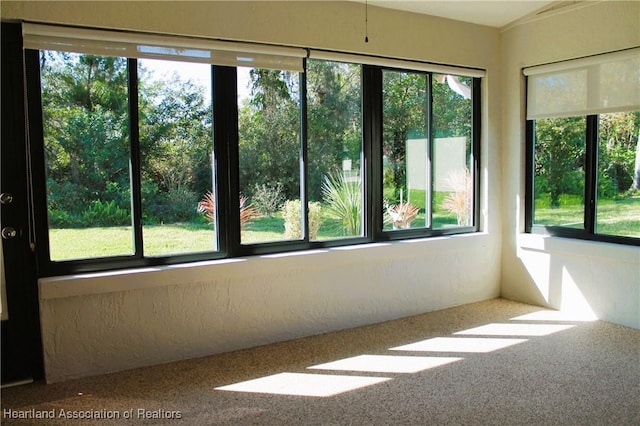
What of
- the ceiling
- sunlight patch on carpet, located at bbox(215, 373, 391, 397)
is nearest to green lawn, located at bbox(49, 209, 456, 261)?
sunlight patch on carpet, located at bbox(215, 373, 391, 397)

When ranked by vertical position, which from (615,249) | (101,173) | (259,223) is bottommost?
(615,249)

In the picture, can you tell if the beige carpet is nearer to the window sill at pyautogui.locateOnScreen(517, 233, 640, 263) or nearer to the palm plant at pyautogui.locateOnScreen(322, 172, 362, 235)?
the window sill at pyautogui.locateOnScreen(517, 233, 640, 263)

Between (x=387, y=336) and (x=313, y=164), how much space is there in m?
1.47

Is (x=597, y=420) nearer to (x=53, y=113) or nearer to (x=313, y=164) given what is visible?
(x=313, y=164)

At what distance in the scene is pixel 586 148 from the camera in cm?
446

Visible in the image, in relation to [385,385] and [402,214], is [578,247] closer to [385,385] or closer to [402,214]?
[402,214]

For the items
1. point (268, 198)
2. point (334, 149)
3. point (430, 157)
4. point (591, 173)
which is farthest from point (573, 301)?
point (268, 198)

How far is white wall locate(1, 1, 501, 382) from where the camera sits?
131 inches

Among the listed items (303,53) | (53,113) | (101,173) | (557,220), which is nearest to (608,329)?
(557,220)

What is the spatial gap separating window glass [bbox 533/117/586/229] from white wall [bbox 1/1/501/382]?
39cm

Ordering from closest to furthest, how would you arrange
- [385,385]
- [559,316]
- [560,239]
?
[385,385] → [559,316] → [560,239]

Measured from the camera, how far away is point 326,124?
168 inches

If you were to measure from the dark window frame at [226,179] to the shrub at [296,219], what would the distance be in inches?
2.0

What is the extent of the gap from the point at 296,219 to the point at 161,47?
1.58 m
